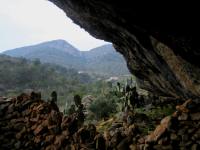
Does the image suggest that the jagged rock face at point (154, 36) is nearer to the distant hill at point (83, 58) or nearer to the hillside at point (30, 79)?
the hillside at point (30, 79)

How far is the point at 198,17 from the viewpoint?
7.45 metres

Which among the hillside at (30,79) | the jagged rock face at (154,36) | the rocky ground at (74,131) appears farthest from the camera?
the hillside at (30,79)

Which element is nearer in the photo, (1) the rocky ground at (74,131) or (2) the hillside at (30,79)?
(1) the rocky ground at (74,131)

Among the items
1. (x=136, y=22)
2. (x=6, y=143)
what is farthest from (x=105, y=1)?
(x=6, y=143)

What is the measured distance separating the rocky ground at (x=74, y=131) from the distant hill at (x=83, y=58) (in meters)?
80.4

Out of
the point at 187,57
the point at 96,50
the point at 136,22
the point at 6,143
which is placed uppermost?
the point at 96,50

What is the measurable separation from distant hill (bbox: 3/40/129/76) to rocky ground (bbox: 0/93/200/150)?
8037cm

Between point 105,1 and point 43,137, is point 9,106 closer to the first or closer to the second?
point 43,137

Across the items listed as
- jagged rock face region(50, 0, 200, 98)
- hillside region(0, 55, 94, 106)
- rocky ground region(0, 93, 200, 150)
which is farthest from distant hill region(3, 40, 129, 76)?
jagged rock face region(50, 0, 200, 98)

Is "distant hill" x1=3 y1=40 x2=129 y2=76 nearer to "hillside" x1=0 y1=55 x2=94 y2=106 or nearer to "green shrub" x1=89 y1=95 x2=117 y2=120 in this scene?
"hillside" x1=0 y1=55 x2=94 y2=106

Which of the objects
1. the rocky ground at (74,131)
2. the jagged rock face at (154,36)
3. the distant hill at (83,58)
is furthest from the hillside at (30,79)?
the jagged rock face at (154,36)

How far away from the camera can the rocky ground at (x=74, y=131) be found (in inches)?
428

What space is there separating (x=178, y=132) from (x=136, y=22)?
3.66m

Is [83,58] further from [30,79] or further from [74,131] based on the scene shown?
[74,131]
